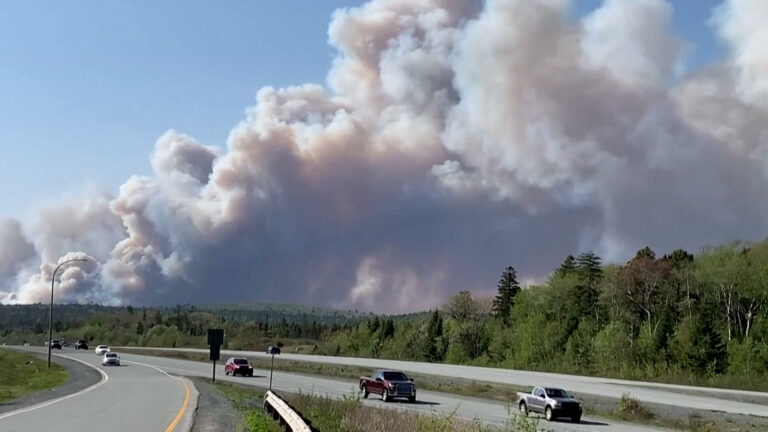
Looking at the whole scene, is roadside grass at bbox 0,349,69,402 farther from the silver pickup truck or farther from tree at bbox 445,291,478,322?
tree at bbox 445,291,478,322

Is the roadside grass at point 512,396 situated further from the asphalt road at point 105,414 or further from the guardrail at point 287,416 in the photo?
the asphalt road at point 105,414

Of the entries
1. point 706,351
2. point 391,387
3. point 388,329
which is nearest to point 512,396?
point 391,387

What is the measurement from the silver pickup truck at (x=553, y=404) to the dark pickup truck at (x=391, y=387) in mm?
7486

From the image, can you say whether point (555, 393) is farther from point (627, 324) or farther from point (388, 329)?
point (388, 329)

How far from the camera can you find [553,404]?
129 feet

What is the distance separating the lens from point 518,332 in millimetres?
111125

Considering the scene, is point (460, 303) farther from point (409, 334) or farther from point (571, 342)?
point (571, 342)

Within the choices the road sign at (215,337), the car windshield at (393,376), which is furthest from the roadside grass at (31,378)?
the car windshield at (393,376)

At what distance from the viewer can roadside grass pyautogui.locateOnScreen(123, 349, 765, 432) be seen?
3750cm

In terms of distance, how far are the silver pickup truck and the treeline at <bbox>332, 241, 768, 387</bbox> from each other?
94.7 feet

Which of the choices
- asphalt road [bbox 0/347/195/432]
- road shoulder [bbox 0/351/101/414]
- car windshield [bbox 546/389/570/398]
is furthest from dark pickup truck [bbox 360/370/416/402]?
road shoulder [bbox 0/351/101/414]

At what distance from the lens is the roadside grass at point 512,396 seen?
37.5 m

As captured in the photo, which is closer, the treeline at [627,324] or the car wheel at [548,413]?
the car wheel at [548,413]

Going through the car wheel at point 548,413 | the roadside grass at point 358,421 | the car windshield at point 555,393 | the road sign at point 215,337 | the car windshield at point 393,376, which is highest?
the road sign at point 215,337
